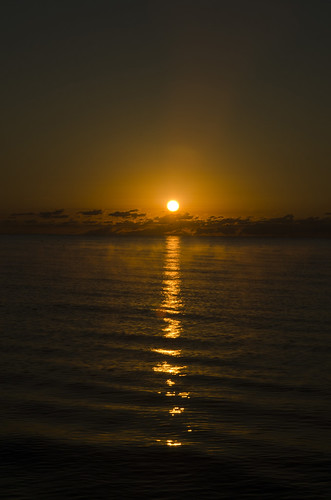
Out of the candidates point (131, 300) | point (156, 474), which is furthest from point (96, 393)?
point (131, 300)

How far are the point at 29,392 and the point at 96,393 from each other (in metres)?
2.09

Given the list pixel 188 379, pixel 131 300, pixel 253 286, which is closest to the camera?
pixel 188 379

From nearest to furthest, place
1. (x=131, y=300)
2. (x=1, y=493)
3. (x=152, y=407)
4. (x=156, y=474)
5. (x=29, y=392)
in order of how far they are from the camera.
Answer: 1. (x=1, y=493)
2. (x=156, y=474)
3. (x=152, y=407)
4. (x=29, y=392)
5. (x=131, y=300)

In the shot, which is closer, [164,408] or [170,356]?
[164,408]

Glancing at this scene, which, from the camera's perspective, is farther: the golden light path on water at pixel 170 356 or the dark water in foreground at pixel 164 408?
the golden light path on water at pixel 170 356

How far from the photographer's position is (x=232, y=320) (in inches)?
1358

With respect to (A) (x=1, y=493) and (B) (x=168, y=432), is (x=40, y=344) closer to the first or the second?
(B) (x=168, y=432)

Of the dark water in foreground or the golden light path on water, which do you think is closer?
the dark water in foreground

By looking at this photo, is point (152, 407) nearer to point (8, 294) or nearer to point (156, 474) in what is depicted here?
point (156, 474)

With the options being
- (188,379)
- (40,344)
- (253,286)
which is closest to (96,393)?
(188,379)

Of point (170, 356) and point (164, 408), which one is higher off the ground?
point (164, 408)

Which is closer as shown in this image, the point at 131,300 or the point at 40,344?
the point at 40,344

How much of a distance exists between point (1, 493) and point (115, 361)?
11585 mm

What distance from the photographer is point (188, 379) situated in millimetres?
19156
